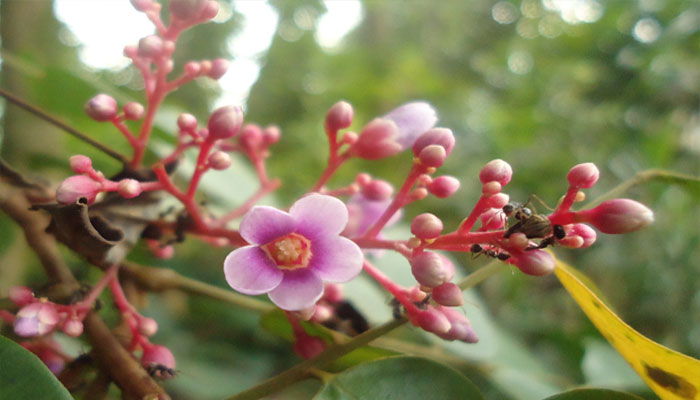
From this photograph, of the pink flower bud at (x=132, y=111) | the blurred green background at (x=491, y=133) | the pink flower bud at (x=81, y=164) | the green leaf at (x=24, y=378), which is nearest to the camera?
the green leaf at (x=24, y=378)

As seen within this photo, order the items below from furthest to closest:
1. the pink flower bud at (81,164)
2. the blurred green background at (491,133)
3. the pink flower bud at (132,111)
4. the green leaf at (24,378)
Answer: the blurred green background at (491,133) < the pink flower bud at (132,111) < the pink flower bud at (81,164) < the green leaf at (24,378)

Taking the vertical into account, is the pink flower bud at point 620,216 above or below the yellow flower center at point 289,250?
above

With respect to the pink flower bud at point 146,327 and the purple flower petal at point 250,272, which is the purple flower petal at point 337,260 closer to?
the purple flower petal at point 250,272

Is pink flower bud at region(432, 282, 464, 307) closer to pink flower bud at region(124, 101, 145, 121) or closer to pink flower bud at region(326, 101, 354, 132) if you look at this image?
pink flower bud at region(326, 101, 354, 132)

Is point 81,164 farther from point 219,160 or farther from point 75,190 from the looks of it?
point 219,160

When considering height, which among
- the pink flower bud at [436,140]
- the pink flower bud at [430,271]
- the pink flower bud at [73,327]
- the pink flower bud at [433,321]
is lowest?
the pink flower bud at [73,327]

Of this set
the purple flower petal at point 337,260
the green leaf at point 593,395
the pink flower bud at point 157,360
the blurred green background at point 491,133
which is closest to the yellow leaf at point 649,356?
the green leaf at point 593,395

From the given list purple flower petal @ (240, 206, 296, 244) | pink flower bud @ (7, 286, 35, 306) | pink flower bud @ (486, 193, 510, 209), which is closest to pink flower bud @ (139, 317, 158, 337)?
pink flower bud @ (7, 286, 35, 306)
